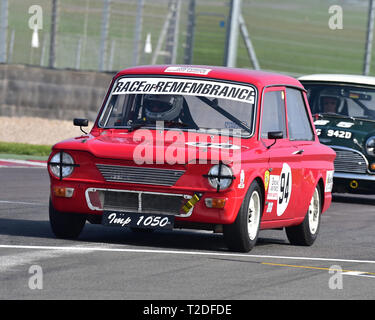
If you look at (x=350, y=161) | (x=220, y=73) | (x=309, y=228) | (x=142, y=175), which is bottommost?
(x=309, y=228)

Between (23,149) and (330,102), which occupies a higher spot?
(330,102)

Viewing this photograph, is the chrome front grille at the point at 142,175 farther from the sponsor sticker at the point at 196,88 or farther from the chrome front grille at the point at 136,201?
the sponsor sticker at the point at 196,88

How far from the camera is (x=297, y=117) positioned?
478 inches

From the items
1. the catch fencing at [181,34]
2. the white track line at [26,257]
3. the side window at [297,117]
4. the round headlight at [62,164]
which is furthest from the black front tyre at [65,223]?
the catch fencing at [181,34]

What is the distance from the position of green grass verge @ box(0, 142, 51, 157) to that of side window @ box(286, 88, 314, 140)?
13.5 metres

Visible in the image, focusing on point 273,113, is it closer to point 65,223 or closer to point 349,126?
point 65,223

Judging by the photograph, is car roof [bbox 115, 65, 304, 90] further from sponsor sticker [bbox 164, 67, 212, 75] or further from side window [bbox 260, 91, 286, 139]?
side window [bbox 260, 91, 286, 139]

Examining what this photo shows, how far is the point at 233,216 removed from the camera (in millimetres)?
9977

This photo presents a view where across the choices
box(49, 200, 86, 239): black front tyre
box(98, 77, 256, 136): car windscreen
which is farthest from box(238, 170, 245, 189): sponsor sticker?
box(49, 200, 86, 239): black front tyre

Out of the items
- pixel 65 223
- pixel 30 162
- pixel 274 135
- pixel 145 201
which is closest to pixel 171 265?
pixel 145 201

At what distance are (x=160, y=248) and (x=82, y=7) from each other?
837 inches

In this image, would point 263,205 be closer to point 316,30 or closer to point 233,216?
point 233,216

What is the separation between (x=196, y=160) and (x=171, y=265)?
110cm
